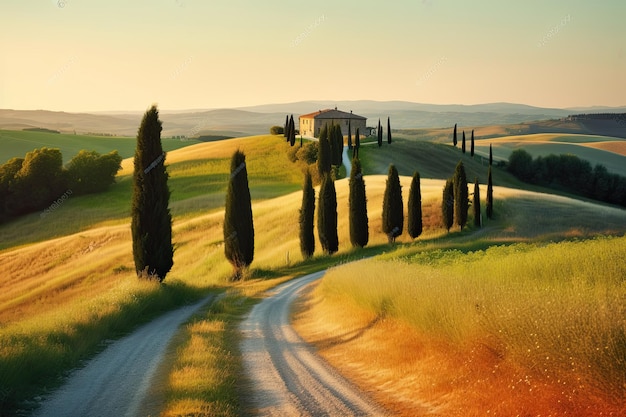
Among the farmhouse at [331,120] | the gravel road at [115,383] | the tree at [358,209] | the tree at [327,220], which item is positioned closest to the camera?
the gravel road at [115,383]

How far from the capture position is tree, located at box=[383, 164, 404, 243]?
49156 mm

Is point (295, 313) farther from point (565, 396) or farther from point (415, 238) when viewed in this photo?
point (415, 238)

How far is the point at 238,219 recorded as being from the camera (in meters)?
40.0

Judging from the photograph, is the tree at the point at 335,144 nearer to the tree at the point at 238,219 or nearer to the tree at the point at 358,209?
the tree at the point at 358,209

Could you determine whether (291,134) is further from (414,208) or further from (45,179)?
(414,208)

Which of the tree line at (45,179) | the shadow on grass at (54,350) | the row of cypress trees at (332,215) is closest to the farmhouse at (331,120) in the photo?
the tree line at (45,179)

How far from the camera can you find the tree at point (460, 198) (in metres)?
51.3

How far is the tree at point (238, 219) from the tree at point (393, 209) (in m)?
13.2

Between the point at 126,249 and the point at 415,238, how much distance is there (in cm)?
2552

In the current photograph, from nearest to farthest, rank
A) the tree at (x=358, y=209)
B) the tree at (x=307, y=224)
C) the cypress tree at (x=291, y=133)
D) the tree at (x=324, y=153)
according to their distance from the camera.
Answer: the tree at (x=307, y=224) → the tree at (x=358, y=209) → the tree at (x=324, y=153) → the cypress tree at (x=291, y=133)

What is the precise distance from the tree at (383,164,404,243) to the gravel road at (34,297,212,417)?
3141 centimetres

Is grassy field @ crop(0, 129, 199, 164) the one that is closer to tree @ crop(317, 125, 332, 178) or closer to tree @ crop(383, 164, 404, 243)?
tree @ crop(317, 125, 332, 178)

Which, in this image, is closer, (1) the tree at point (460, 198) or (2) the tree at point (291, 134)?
(1) the tree at point (460, 198)

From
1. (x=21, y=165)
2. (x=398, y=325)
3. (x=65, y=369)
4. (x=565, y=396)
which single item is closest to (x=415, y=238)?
(x=398, y=325)
